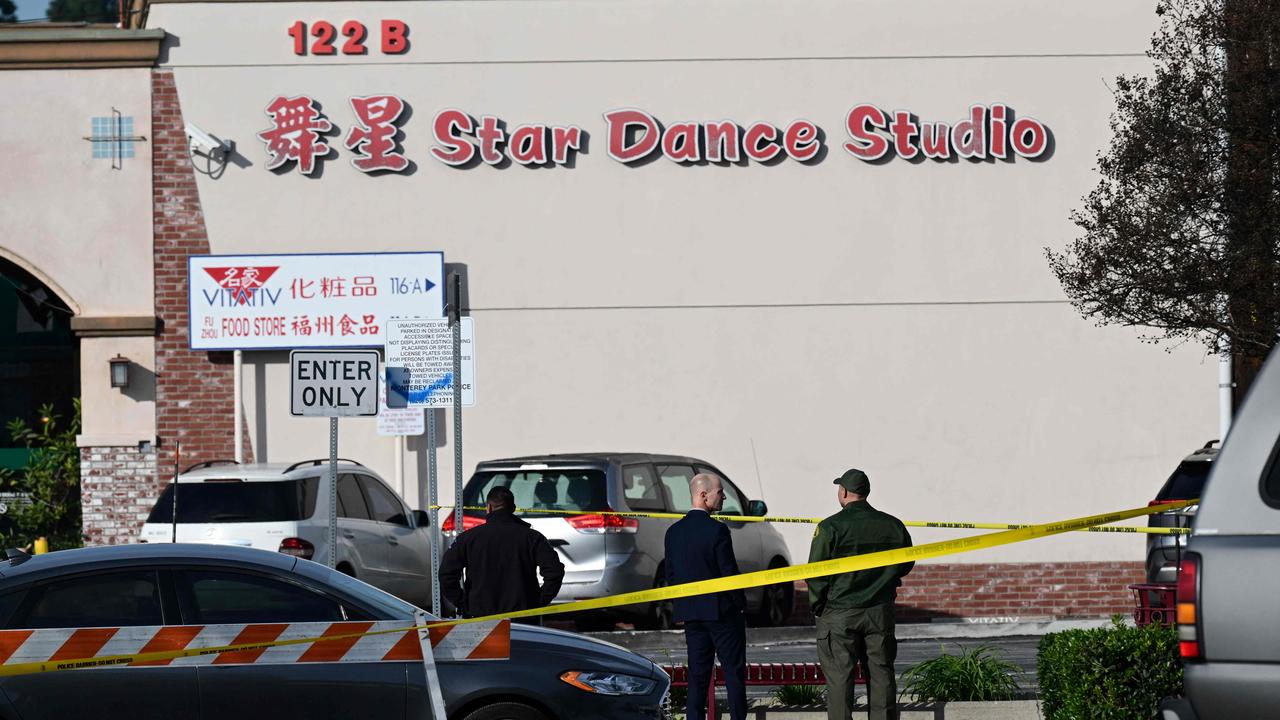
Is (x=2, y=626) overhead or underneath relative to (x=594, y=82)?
Result: underneath

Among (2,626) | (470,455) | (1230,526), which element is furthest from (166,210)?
(1230,526)

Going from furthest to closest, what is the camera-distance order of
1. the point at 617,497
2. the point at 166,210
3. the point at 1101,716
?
1. the point at 166,210
2. the point at 617,497
3. the point at 1101,716

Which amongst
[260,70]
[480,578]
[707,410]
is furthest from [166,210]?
[480,578]

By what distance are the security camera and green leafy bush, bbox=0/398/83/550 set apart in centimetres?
344

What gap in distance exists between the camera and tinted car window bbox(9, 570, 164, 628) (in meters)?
8.27

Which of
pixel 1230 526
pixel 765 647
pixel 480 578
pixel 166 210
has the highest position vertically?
pixel 166 210

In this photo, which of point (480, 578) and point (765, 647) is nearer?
point (480, 578)

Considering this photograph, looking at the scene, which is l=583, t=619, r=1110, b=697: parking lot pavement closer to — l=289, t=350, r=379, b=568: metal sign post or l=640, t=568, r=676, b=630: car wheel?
l=640, t=568, r=676, b=630: car wheel

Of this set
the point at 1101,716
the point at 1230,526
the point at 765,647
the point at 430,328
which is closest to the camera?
the point at 1230,526

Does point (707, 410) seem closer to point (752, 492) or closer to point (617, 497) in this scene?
point (752, 492)

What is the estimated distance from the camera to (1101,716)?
9.62 meters

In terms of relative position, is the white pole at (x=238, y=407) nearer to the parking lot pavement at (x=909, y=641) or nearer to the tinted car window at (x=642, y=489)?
the tinted car window at (x=642, y=489)

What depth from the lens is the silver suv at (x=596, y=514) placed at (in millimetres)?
15312

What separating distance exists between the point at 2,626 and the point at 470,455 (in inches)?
508
